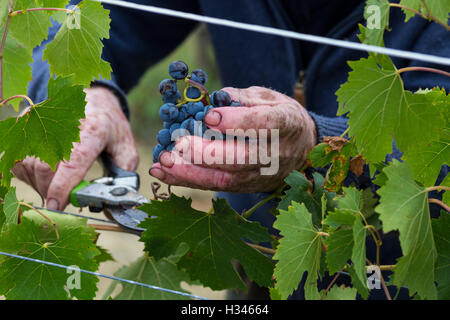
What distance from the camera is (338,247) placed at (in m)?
0.63

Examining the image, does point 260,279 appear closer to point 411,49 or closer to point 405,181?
point 405,181

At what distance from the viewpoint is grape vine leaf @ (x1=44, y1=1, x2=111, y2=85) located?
28.8 inches

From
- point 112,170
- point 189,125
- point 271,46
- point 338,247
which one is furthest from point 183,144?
point 271,46

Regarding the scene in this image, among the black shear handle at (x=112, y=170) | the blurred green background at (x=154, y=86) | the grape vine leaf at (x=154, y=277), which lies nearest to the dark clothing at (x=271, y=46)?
the black shear handle at (x=112, y=170)

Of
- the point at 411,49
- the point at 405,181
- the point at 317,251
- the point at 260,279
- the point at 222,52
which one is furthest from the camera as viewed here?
the point at 222,52

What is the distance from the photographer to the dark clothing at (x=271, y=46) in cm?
127

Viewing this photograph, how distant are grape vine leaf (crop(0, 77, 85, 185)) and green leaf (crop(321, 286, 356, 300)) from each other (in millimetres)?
400

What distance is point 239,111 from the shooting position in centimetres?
→ 69

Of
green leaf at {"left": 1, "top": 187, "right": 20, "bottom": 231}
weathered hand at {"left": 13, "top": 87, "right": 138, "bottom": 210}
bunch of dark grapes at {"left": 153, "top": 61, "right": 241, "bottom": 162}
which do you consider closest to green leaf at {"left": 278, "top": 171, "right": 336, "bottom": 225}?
bunch of dark grapes at {"left": 153, "top": 61, "right": 241, "bottom": 162}

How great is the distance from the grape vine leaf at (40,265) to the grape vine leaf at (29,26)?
27 cm

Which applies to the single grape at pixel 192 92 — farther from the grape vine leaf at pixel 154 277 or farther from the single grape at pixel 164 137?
the grape vine leaf at pixel 154 277

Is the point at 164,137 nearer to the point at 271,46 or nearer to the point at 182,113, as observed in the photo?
the point at 182,113

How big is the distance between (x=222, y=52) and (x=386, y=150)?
1.04 metres
